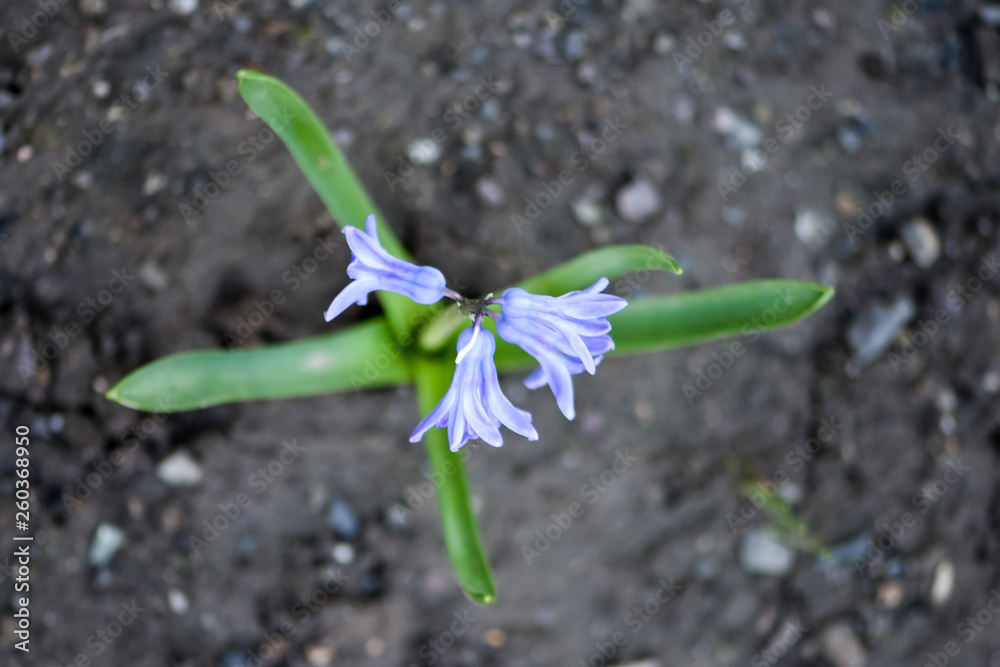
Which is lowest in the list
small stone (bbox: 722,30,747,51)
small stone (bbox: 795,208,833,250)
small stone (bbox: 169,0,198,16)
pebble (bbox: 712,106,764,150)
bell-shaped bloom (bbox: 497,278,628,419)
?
small stone (bbox: 795,208,833,250)

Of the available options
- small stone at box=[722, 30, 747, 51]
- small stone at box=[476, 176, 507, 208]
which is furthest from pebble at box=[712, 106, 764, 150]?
small stone at box=[476, 176, 507, 208]

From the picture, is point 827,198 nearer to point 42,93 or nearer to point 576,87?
point 576,87

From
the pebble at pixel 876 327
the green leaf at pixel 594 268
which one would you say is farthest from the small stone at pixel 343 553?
the pebble at pixel 876 327

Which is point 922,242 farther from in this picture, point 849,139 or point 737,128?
point 737,128

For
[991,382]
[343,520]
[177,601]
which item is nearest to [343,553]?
[343,520]

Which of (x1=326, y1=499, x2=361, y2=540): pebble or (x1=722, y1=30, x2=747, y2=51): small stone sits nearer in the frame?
(x1=326, y1=499, x2=361, y2=540): pebble

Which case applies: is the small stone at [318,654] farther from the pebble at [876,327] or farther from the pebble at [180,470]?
the pebble at [876,327]

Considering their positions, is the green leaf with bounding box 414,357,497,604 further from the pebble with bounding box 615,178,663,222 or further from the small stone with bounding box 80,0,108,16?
the small stone with bounding box 80,0,108,16

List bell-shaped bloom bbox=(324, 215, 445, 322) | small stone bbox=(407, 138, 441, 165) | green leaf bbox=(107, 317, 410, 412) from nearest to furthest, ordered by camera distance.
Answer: bell-shaped bloom bbox=(324, 215, 445, 322) → green leaf bbox=(107, 317, 410, 412) → small stone bbox=(407, 138, 441, 165)
